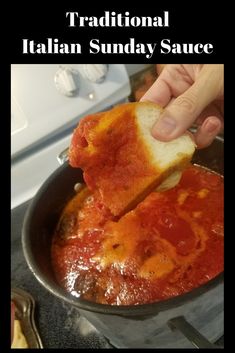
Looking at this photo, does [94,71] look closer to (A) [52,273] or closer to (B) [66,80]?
(B) [66,80]

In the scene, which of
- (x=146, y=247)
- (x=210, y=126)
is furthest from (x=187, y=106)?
(x=146, y=247)

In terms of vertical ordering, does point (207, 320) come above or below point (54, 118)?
below

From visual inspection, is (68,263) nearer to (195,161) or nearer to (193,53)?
(195,161)

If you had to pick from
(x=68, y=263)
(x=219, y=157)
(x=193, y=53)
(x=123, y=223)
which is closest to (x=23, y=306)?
(x=68, y=263)

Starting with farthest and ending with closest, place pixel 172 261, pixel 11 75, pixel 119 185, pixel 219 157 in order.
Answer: pixel 11 75 < pixel 219 157 < pixel 172 261 < pixel 119 185

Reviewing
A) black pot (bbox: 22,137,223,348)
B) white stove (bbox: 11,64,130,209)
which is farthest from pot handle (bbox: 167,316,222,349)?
white stove (bbox: 11,64,130,209)

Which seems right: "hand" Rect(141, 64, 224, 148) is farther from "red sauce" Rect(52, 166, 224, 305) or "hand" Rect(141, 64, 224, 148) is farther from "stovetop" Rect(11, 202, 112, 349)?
"stovetop" Rect(11, 202, 112, 349)
